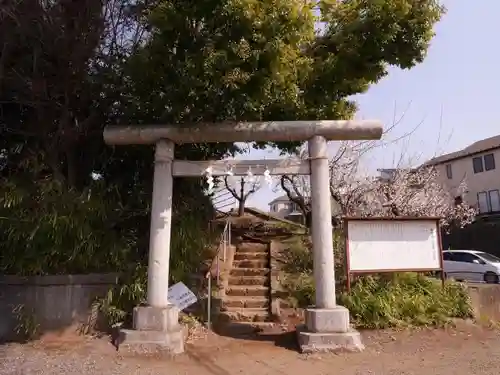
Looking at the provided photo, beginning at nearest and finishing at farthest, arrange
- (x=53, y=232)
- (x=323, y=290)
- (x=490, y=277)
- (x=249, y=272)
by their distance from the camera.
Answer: (x=323, y=290) < (x=53, y=232) < (x=249, y=272) < (x=490, y=277)

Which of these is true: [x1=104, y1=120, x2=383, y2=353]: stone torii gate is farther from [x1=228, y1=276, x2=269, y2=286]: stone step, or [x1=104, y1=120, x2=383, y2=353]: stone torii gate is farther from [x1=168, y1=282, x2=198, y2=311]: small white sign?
[x1=228, y1=276, x2=269, y2=286]: stone step

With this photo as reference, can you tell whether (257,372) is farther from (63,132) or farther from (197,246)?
(63,132)

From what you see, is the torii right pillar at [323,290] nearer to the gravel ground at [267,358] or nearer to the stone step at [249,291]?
the gravel ground at [267,358]

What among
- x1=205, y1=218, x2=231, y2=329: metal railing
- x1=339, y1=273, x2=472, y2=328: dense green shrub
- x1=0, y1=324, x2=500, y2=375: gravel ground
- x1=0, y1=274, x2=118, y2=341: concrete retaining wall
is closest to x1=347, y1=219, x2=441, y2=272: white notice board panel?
x1=339, y1=273, x2=472, y2=328: dense green shrub

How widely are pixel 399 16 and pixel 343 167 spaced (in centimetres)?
917

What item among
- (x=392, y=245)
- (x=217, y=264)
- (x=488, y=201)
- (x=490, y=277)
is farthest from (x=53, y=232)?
(x=488, y=201)

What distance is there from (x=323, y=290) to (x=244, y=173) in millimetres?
2411

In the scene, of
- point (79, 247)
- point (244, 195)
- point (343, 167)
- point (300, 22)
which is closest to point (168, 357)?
point (79, 247)

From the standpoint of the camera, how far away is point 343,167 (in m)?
15.9

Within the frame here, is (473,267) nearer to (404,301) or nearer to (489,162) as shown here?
(404,301)

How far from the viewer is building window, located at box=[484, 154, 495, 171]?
29759 millimetres

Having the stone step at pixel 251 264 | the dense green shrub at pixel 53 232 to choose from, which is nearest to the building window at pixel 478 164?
the stone step at pixel 251 264

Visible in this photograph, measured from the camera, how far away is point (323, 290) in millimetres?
7242

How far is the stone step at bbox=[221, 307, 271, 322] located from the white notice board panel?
6.53 ft
